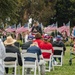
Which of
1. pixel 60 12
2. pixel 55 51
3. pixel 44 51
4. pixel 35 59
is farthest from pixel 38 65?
pixel 60 12

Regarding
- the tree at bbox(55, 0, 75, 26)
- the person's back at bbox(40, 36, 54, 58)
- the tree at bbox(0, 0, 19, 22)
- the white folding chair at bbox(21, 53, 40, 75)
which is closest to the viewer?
the white folding chair at bbox(21, 53, 40, 75)

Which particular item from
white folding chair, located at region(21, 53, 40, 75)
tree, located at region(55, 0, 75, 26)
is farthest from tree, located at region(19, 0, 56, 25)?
white folding chair, located at region(21, 53, 40, 75)

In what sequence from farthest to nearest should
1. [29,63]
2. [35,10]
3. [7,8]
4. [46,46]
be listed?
[35,10], [7,8], [46,46], [29,63]

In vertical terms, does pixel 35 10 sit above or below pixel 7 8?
above

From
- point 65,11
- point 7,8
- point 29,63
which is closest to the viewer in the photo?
point 29,63

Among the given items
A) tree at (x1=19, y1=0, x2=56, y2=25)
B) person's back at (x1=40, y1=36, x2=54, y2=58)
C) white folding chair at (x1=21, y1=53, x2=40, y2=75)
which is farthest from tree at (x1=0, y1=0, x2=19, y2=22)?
white folding chair at (x1=21, y1=53, x2=40, y2=75)

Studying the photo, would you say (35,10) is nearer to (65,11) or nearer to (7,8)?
(65,11)

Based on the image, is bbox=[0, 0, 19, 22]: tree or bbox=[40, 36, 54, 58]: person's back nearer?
bbox=[40, 36, 54, 58]: person's back

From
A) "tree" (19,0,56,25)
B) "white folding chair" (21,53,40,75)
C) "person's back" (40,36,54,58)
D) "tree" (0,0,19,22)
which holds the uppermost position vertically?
"tree" (19,0,56,25)

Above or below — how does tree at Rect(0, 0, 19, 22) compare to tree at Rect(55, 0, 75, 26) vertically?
below

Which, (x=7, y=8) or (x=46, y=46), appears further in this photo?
(x=7, y=8)

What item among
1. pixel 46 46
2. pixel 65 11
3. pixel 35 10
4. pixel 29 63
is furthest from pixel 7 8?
pixel 65 11

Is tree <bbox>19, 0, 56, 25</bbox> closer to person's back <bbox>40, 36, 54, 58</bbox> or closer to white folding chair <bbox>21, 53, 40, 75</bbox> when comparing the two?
person's back <bbox>40, 36, 54, 58</bbox>

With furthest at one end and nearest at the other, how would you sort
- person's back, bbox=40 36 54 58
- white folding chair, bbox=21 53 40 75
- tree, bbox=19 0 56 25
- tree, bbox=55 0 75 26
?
tree, bbox=55 0 75 26 → tree, bbox=19 0 56 25 → person's back, bbox=40 36 54 58 → white folding chair, bbox=21 53 40 75
